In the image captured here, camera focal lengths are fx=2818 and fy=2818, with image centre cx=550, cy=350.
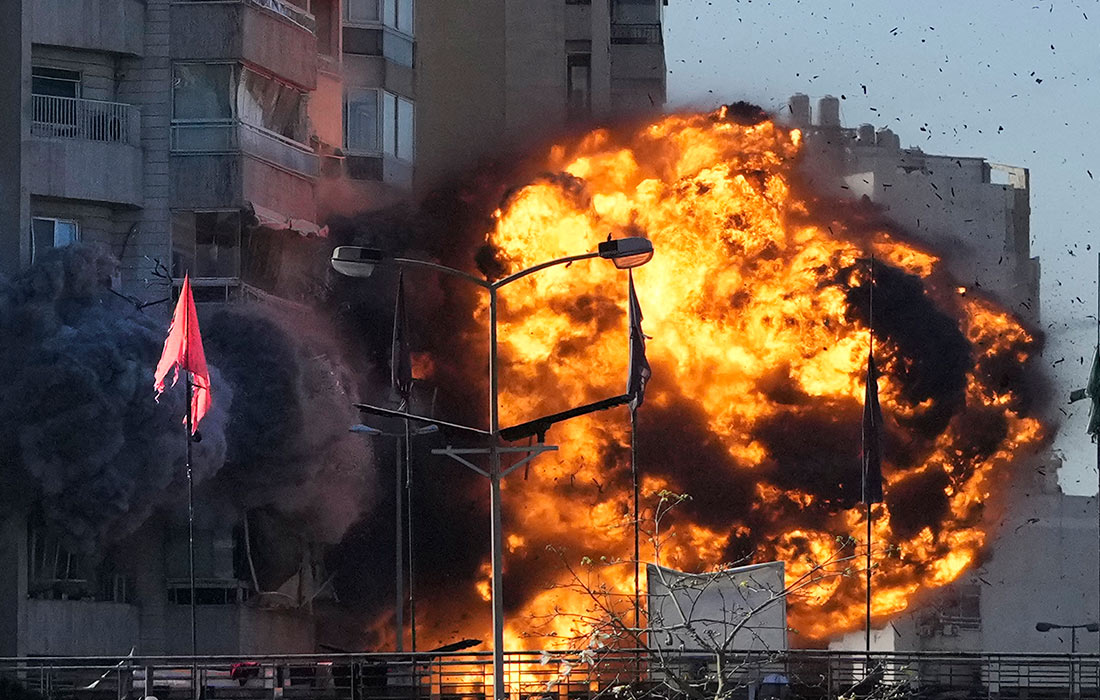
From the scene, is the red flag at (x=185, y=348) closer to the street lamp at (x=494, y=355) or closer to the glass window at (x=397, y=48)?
the street lamp at (x=494, y=355)

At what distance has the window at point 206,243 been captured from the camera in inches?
3174

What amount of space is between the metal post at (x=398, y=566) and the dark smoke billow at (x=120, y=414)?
2.75m

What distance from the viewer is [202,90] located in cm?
8100

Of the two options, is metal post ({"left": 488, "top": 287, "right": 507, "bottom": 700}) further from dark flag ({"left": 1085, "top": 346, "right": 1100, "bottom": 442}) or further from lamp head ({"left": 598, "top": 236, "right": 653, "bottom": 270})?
dark flag ({"left": 1085, "top": 346, "right": 1100, "bottom": 442})

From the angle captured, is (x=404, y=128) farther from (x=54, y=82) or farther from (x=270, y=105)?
(x=54, y=82)

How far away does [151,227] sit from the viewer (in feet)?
264

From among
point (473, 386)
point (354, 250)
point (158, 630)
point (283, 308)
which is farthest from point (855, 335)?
Result: point (354, 250)

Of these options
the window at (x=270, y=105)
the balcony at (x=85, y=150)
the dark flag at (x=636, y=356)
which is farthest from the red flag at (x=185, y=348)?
the dark flag at (x=636, y=356)

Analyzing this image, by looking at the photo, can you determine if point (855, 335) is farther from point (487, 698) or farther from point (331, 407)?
point (487, 698)

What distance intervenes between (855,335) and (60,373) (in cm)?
2508

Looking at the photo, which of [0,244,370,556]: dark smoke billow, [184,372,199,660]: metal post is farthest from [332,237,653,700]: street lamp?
[0,244,370,556]: dark smoke billow

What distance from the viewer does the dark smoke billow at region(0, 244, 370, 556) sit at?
75.1 m

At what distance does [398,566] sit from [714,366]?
38.9 feet

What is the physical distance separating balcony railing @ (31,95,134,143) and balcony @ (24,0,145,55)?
5.22ft
